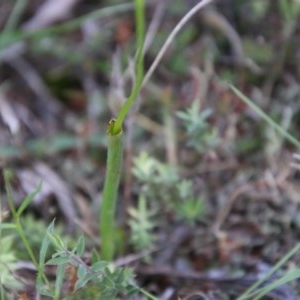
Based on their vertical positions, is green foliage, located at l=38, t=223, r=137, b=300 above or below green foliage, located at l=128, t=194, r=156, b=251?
above

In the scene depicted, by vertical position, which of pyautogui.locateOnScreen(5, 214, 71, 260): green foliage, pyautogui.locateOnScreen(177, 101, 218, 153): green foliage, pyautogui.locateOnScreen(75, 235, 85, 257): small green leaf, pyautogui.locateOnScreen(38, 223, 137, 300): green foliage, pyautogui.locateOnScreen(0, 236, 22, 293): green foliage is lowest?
pyautogui.locateOnScreen(5, 214, 71, 260): green foliage

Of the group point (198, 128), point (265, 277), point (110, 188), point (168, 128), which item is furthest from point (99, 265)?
point (168, 128)

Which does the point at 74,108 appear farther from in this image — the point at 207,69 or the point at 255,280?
the point at 255,280

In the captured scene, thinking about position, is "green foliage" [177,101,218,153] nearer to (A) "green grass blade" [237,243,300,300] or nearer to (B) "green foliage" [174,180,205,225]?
(B) "green foliage" [174,180,205,225]

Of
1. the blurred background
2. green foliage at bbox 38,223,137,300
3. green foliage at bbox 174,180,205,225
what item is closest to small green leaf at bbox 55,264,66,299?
green foliage at bbox 38,223,137,300

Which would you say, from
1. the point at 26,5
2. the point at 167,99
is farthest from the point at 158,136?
the point at 26,5
